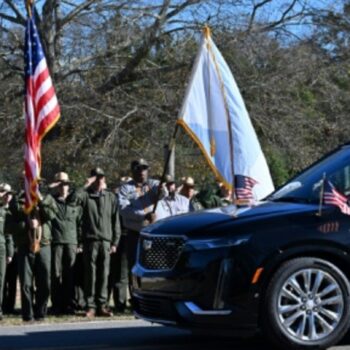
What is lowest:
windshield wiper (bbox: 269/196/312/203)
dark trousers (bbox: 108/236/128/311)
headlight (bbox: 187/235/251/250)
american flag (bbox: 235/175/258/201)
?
dark trousers (bbox: 108/236/128/311)

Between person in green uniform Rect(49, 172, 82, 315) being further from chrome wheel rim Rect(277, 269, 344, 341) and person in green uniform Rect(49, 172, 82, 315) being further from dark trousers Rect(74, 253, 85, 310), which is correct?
chrome wheel rim Rect(277, 269, 344, 341)

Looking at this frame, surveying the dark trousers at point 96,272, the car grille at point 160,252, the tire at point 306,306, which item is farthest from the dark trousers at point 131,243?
the tire at point 306,306

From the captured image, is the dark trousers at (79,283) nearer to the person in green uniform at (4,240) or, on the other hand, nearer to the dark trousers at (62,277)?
the dark trousers at (62,277)

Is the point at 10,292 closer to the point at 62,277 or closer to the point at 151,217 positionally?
the point at 62,277

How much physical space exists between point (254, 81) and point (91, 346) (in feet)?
49.1

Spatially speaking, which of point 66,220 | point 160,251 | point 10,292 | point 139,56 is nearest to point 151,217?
point 66,220

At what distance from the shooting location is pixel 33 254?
489 inches

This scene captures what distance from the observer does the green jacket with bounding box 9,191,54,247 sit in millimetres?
12328

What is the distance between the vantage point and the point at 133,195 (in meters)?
13.0

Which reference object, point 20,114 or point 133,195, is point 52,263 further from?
point 20,114

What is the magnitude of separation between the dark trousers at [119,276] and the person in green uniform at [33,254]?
1.18 metres

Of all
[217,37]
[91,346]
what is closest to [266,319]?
[91,346]

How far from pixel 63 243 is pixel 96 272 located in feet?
1.90

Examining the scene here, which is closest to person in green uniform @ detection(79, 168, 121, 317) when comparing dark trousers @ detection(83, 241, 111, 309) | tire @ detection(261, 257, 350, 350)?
dark trousers @ detection(83, 241, 111, 309)
